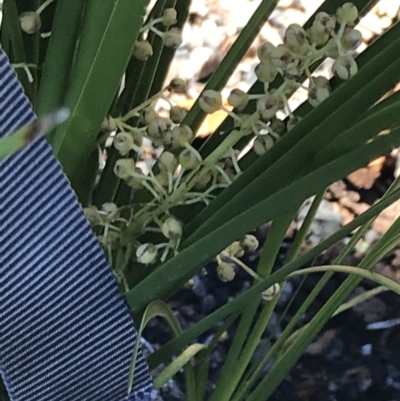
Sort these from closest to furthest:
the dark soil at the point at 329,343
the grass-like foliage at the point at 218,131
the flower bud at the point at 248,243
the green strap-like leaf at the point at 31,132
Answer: the green strap-like leaf at the point at 31,132 < the grass-like foliage at the point at 218,131 < the flower bud at the point at 248,243 < the dark soil at the point at 329,343

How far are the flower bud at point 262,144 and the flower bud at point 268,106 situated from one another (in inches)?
1.0

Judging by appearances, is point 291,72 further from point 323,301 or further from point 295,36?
point 323,301

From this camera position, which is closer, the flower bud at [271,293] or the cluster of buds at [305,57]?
the cluster of buds at [305,57]

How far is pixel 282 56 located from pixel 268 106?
2 cm

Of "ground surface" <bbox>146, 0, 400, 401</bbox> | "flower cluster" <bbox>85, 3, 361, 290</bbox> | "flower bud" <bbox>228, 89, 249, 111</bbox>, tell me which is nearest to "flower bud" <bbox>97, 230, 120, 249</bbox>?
"flower cluster" <bbox>85, 3, 361, 290</bbox>

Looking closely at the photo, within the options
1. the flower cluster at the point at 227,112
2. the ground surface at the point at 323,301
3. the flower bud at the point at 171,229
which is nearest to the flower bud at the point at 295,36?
the flower cluster at the point at 227,112

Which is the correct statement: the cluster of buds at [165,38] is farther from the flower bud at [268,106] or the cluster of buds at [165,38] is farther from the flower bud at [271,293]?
the flower bud at [271,293]

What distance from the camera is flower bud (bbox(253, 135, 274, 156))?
297 millimetres

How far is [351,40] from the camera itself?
0.26 m

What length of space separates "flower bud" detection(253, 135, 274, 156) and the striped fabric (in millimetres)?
92

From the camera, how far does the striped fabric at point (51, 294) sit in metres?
0.27

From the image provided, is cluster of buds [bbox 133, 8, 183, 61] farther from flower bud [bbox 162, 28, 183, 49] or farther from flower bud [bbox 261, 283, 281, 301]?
flower bud [bbox 261, 283, 281, 301]

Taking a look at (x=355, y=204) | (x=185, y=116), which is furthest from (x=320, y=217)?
(x=185, y=116)

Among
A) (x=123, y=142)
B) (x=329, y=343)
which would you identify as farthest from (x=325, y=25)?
(x=329, y=343)
